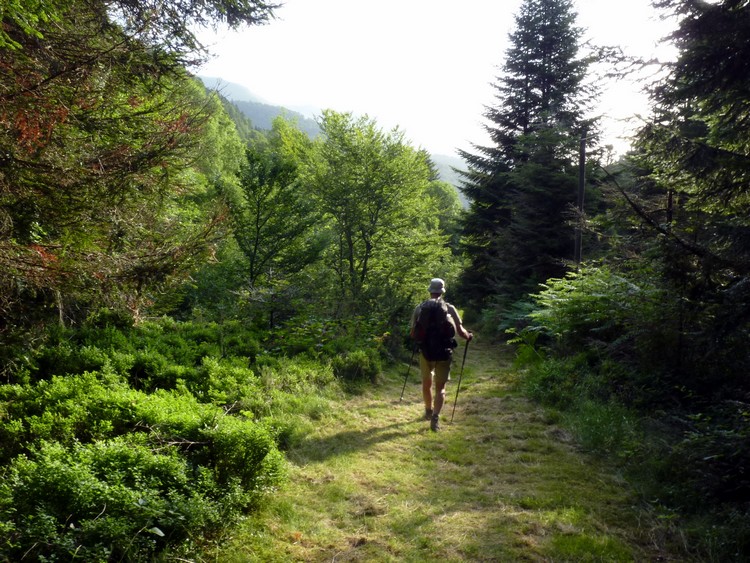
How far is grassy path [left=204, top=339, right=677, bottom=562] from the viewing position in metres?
3.40

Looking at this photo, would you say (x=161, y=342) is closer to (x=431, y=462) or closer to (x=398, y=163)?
(x=431, y=462)

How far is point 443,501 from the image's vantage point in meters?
4.23

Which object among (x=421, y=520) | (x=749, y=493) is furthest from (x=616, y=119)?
(x=421, y=520)

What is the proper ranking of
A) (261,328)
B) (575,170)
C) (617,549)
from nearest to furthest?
(617,549) < (261,328) < (575,170)

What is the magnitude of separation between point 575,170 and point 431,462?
13831 millimetres

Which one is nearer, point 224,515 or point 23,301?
point 224,515

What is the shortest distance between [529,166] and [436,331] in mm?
11472

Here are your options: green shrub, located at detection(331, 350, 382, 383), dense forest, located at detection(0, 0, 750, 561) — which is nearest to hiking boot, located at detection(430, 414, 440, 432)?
dense forest, located at detection(0, 0, 750, 561)

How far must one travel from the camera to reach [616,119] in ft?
18.6

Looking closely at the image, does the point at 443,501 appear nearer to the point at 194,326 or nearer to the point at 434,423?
the point at 434,423

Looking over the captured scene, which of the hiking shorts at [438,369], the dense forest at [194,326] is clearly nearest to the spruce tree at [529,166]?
the dense forest at [194,326]

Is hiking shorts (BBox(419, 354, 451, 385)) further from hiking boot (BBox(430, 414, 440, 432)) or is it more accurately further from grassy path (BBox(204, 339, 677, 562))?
grassy path (BBox(204, 339, 677, 562))

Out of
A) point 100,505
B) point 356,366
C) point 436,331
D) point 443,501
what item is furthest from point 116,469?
point 356,366

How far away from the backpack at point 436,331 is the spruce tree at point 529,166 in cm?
796
